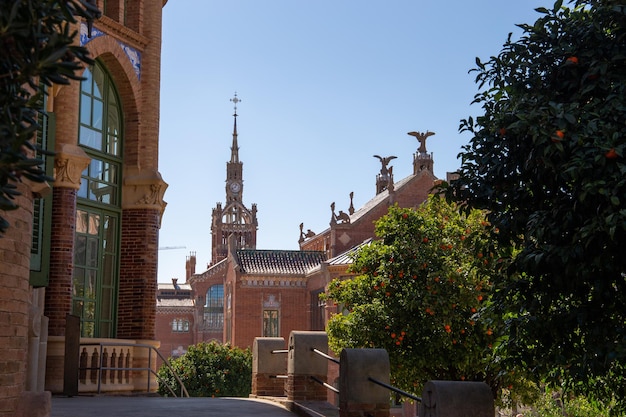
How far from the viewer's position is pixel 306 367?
1467 centimetres

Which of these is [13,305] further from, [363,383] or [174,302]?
[174,302]

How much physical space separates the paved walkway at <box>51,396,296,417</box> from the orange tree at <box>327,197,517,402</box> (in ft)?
27.3

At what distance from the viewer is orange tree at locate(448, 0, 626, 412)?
31.4 ft

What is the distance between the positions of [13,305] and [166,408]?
5.96 metres

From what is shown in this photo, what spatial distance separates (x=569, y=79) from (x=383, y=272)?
1420 centimetres

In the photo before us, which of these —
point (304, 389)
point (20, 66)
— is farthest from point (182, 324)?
point (20, 66)

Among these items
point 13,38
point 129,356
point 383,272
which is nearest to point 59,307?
point 129,356

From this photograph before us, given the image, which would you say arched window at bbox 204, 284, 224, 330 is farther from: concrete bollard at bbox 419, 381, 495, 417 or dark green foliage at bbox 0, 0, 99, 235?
dark green foliage at bbox 0, 0, 99, 235

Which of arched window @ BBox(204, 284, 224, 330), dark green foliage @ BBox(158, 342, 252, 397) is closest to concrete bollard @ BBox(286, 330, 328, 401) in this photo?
dark green foliage @ BBox(158, 342, 252, 397)

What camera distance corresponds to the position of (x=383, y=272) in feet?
81.0

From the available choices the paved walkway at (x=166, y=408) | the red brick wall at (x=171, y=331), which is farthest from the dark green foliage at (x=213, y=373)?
the red brick wall at (x=171, y=331)

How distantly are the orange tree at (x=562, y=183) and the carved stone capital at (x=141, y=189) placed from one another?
10455 millimetres

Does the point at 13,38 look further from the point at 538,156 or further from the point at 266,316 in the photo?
the point at 266,316

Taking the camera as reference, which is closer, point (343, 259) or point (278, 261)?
point (343, 259)
